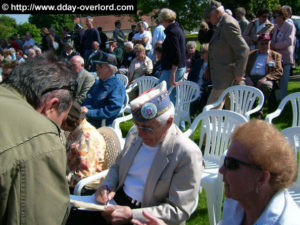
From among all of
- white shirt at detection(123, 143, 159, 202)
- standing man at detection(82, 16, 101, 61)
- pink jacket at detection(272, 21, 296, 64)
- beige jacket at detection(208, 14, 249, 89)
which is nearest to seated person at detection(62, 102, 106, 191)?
white shirt at detection(123, 143, 159, 202)

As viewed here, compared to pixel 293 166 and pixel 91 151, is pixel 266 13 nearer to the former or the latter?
pixel 91 151

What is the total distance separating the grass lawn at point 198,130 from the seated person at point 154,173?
3.09 feet

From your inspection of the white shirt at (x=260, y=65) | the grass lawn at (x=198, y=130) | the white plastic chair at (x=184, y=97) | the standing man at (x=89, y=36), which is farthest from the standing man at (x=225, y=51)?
the standing man at (x=89, y=36)

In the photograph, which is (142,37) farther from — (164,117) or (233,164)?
(233,164)

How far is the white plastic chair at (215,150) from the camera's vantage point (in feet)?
9.70

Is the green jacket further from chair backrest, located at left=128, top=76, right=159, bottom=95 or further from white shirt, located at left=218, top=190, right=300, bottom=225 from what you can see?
chair backrest, located at left=128, top=76, right=159, bottom=95

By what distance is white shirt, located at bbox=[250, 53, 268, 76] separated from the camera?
20.0 feet

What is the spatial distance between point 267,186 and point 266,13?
6415 mm

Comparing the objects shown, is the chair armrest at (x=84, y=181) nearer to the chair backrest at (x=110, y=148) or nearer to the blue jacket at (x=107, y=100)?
the chair backrest at (x=110, y=148)

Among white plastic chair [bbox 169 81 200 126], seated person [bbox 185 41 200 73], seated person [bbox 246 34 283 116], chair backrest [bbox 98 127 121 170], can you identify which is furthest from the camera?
seated person [bbox 185 41 200 73]

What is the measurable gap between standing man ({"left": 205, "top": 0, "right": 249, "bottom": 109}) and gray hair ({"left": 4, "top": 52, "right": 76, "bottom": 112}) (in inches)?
134

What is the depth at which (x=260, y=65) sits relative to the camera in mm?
6152

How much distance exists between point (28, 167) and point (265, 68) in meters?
5.77

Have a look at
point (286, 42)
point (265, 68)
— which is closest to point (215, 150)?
point (265, 68)
